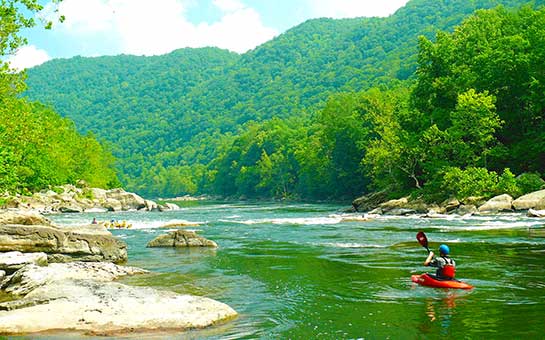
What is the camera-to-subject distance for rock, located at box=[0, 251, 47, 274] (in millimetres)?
15219

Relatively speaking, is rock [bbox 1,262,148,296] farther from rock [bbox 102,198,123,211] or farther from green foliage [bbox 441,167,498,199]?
rock [bbox 102,198,123,211]

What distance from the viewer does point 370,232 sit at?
29141 mm

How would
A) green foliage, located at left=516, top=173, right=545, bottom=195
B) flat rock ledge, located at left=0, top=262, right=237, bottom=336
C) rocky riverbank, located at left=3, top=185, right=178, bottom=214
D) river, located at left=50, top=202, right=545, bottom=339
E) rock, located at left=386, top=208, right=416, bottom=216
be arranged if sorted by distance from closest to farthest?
flat rock ledge, located at left=0, top=262, right=237, bottom=336, river, located at left=50, top=202, right=545, bottom=339, green foliage, located at left=516, top=173, right=545, bottom=195, rock, located at left=386, top=208, right=416, bottom=216, rocky riverbank, located at left=3, top=185, right=178, bottom=214

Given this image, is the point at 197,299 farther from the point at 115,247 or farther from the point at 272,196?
the point at 272,196

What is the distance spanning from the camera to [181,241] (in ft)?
79.2

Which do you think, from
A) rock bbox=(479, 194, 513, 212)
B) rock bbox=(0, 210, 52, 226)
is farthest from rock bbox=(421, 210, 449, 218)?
rock bbox=(0, 210, 52, 226)

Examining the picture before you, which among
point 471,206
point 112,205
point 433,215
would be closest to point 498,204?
point 471,206

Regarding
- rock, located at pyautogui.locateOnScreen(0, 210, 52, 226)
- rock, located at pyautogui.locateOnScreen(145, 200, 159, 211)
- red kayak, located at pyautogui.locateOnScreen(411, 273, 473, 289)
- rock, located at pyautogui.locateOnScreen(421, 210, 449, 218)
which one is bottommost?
rock, located at pyautogui.locateOnScreen(421, 210, 449, 218)

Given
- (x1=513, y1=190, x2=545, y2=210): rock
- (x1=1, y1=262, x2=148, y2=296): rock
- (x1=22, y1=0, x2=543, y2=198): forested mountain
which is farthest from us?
(x1=22, y1=0, x2=543, y2=198): forested mountain

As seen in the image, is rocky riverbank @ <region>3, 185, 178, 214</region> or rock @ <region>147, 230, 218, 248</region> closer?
rock @ <region>147, 230, 218, 248</region>

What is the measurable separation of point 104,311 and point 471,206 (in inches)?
1360

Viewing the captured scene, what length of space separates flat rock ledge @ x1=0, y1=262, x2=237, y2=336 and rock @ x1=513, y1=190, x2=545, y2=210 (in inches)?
1169

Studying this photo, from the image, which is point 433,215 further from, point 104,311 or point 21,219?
point 104,311

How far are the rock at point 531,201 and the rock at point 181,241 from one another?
72.7 ft
